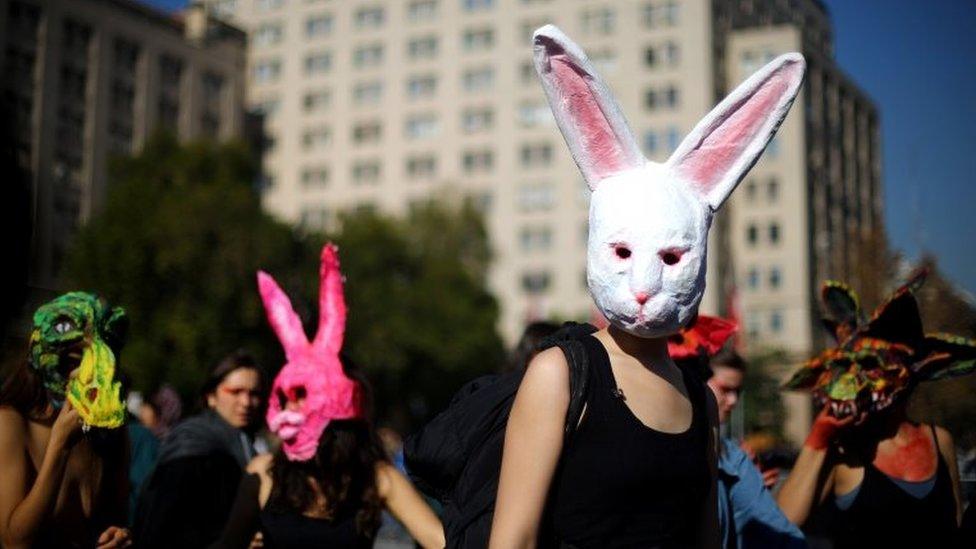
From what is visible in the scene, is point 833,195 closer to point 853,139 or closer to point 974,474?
point 853,139

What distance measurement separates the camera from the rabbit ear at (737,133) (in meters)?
3.15

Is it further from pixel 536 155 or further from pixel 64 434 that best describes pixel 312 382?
pixel 536 155

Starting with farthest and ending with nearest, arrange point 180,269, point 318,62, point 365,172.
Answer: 1. point 318,62
2. point 365,172
3. point 180,269

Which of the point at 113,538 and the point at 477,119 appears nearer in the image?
the point at 113,538

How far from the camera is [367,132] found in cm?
6481

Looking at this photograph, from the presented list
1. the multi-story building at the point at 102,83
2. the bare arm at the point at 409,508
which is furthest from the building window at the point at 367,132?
the bare arm at the point at 409,508

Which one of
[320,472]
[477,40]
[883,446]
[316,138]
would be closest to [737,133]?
[883,446]

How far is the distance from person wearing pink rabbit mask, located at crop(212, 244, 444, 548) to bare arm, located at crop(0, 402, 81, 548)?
910 millimetres

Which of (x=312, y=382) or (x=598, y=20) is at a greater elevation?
(x=598, y=20)

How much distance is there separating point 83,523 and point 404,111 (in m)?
60.5

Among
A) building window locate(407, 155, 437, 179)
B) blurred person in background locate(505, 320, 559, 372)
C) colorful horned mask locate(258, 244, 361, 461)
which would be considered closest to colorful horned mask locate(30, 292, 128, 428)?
colorful horned mask locate(258, 244, 361, 461)

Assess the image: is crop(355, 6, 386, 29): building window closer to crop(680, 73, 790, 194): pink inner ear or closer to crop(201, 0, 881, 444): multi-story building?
crop(201, 0, 881, 444): multi-story building

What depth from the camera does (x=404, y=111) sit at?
63.8m

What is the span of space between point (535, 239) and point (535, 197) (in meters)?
2.13
